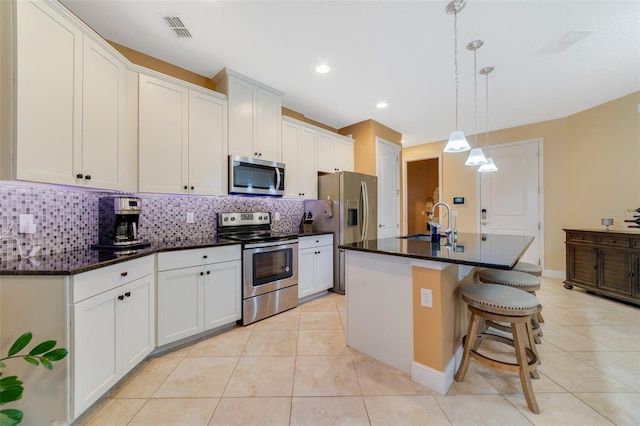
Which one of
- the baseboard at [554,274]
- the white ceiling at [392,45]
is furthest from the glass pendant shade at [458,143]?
the baseboard at [554,274]

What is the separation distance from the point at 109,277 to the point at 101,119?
4.00 feet

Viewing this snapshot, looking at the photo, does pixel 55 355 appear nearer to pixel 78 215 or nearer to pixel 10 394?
pixel 10 394

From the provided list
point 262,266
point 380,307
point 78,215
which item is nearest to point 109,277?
point 78,215

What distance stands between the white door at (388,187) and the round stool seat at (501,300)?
2.60 m

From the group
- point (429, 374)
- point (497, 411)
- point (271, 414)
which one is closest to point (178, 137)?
point (271, 414)

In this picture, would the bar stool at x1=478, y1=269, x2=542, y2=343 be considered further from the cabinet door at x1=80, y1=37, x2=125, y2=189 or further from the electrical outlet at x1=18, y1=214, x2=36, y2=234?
the electrical outlet at x1=18, y1=214, x2=36, y2=234

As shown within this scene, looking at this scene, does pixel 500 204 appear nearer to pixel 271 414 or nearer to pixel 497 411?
pixel 497 411

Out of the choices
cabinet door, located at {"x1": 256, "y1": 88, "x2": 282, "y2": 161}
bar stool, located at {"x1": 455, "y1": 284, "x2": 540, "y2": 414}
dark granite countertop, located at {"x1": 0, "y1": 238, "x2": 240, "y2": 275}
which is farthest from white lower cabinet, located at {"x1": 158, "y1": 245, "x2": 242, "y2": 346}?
bar stool, located at {"x1": 455, "y1": 284, "x2": 540, "y2": 414}

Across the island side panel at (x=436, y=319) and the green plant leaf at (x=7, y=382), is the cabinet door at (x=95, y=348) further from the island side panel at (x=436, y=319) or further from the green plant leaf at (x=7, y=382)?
the island side panel at (x=436, y=319)

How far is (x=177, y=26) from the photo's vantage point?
206cm

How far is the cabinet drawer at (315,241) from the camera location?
3.12 meters

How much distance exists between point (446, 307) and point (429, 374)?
0.47m

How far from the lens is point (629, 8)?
6.20ft

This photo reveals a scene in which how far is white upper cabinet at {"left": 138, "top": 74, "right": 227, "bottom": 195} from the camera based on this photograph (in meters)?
2.21
